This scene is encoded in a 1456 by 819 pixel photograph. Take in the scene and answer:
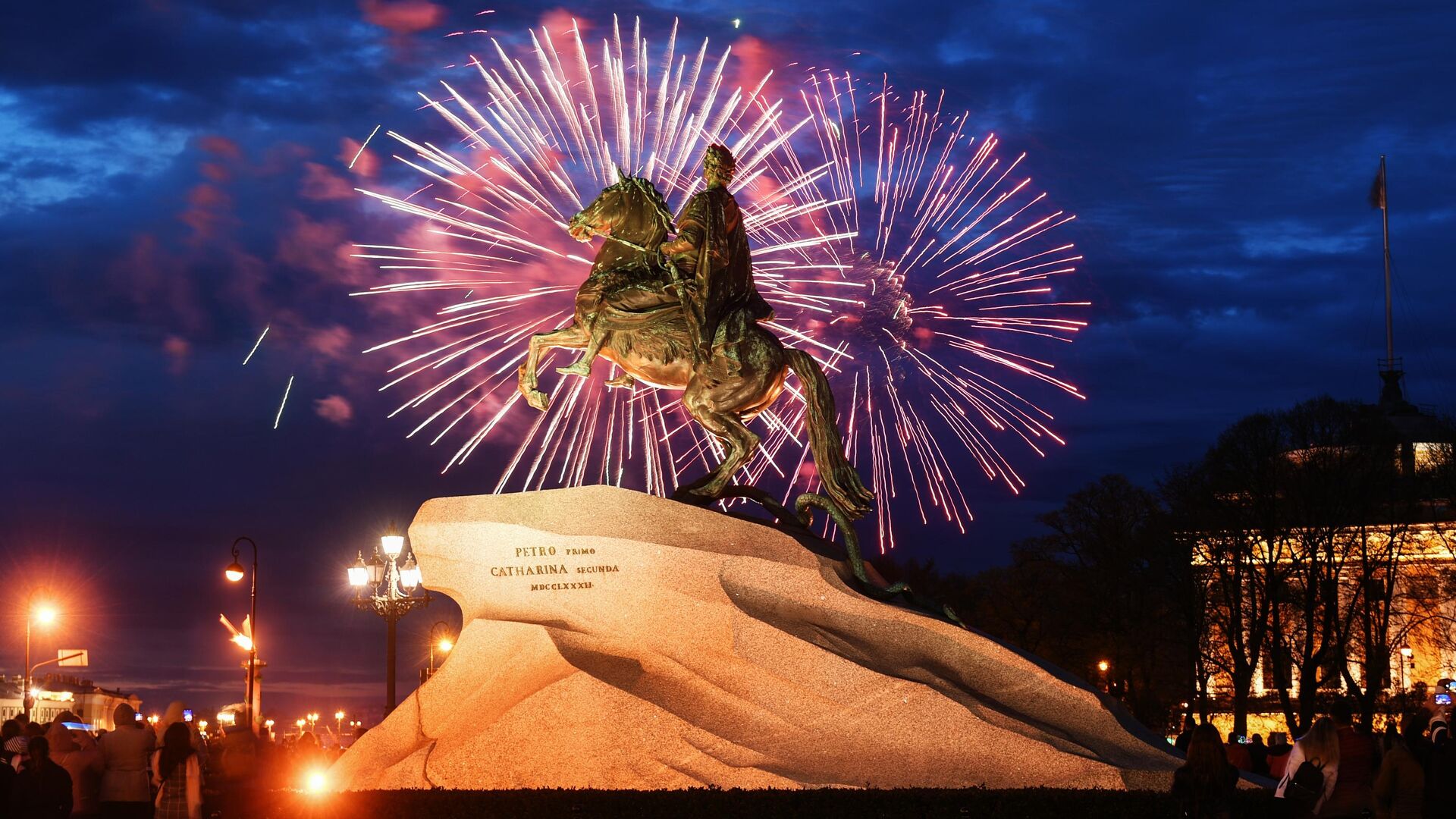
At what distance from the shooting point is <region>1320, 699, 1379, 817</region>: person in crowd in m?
10.8

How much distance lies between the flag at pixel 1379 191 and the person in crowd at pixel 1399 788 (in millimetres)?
41518

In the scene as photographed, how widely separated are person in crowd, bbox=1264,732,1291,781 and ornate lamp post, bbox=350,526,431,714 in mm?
10937

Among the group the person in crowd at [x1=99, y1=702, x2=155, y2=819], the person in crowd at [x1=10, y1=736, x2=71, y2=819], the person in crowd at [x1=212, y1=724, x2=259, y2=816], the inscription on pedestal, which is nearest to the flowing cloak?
the inscription on pedestal

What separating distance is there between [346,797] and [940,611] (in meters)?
5.78

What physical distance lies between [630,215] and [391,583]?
7598 mm

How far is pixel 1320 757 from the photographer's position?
10625mm

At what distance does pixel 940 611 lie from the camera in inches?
594

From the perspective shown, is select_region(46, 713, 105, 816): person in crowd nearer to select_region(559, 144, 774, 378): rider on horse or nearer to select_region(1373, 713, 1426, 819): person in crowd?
select_region(559, 144, 774, 378): rider on horse

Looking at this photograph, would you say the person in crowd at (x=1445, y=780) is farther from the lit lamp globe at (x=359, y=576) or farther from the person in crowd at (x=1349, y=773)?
the lit lamp globe at (x=359, y=576)

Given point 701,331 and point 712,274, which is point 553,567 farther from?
point 712,274

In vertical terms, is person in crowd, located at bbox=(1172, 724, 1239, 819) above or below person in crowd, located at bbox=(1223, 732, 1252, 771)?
above

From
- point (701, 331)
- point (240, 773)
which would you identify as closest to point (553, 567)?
point (701, 331)

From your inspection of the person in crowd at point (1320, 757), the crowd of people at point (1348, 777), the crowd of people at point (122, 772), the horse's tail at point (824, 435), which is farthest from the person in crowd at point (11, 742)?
the person in crowd at point (1320, 757)

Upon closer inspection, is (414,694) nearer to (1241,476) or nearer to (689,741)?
(689,741)
